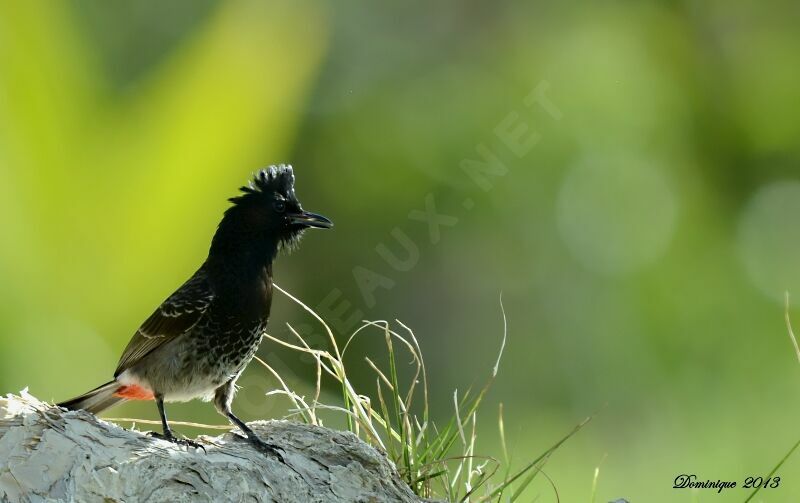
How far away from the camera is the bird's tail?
4473mm

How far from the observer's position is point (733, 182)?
1028 centimetres

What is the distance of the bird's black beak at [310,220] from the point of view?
15.5 ft

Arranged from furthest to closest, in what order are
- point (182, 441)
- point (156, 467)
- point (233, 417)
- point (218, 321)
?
point (218, 321) < point (233, 417) < point (182, 441) < point (156, 467)

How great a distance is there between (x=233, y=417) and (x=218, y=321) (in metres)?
0.42

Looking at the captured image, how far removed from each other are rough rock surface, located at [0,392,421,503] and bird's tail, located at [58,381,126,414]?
0.67 meters

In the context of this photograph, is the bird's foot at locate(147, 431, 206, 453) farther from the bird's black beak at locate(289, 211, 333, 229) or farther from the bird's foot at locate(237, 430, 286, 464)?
the bird's black beak at locate(289, 211, 333, 229)

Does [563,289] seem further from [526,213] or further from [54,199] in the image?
[54,199]

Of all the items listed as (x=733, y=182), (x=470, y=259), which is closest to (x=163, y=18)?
(x=470, y=259)

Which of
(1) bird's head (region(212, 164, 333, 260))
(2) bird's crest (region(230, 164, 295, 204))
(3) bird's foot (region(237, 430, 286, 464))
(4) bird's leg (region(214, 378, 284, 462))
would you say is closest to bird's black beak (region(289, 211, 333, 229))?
(1) bird's head (region(212, 164, 333, 260))

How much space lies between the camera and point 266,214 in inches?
189

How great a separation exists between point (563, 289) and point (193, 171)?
4312 millimetres
